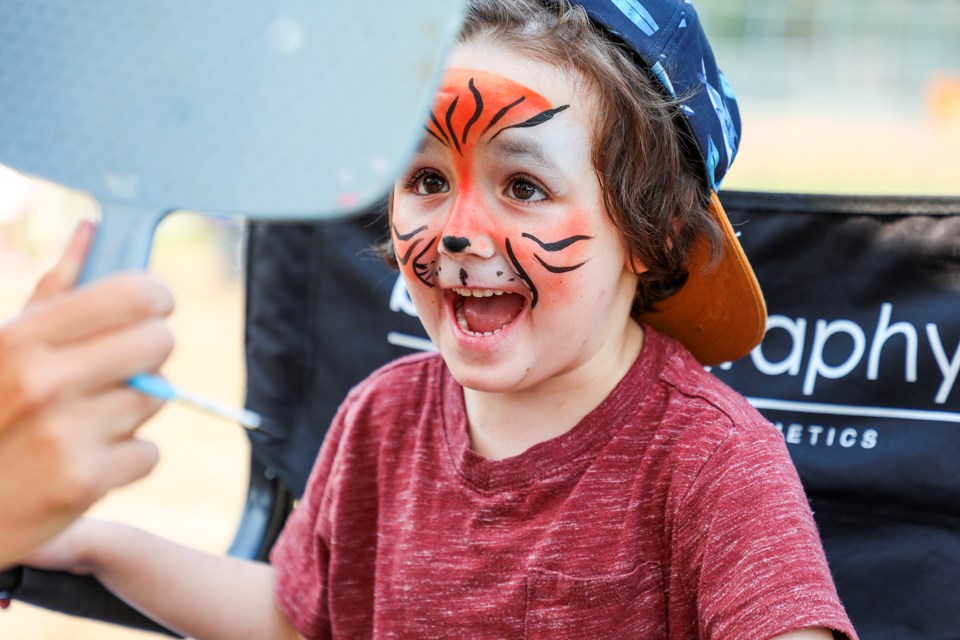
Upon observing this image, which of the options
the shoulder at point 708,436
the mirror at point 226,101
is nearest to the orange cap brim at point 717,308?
the shoulder at point 708,436

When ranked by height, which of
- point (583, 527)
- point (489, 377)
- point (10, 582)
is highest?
point (489, 377)

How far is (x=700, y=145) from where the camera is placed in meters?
1.10

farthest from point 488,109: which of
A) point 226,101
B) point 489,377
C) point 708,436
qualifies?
point 226,101

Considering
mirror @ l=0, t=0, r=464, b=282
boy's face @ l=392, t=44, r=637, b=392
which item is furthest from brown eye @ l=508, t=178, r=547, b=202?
mirror @ l=0, t=0, r=464, b=282

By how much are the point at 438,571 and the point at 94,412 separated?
58cm

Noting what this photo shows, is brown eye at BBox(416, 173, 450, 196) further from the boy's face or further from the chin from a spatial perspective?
the chin

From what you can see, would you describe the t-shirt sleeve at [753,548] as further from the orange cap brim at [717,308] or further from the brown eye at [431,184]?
the brown eye at [431,184]

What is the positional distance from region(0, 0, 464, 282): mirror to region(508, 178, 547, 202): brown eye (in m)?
0.49

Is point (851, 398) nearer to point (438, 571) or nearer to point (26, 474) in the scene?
point (438, 571)

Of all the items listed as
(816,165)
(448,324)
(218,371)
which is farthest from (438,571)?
(816,165)

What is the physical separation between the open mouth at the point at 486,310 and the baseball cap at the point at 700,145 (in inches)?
8.4

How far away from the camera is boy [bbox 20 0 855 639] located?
101 cm

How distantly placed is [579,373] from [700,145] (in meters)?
0.25

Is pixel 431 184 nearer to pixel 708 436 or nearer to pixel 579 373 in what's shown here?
pixel 579 373
